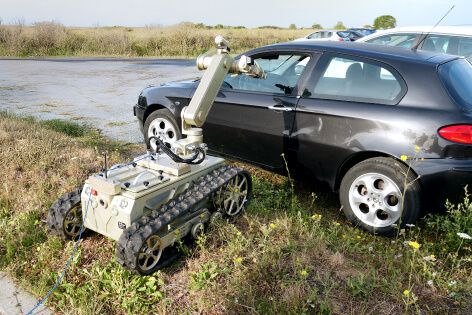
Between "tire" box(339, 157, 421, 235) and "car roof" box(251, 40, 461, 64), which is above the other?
"car roof" box(251, 40, 461, 64)

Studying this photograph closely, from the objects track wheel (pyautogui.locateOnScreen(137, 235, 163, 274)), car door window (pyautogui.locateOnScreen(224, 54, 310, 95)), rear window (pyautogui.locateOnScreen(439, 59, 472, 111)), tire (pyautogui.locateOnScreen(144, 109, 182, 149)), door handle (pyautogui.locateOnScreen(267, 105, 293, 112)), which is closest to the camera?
track wheel (pyautogui.locateOnScreen(137, 235, 163, 274))

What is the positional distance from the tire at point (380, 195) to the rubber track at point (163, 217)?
113cm

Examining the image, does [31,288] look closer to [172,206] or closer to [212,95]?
[172,206]

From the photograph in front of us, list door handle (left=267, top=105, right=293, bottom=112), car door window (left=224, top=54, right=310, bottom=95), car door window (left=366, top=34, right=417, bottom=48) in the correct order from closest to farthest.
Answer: door handle (left=267, top=105, right=293, bottom=112) < car door window (left=224, top=54, right=310, bottom=95) < car door window (left=366, top=34, right=417, bottom=48)

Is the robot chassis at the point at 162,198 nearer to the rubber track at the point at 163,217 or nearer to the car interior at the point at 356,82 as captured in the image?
the rubber track at the point at 163,217

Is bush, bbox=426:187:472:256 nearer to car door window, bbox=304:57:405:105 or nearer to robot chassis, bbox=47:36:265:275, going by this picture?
car door window, bbox=304:57:405:105

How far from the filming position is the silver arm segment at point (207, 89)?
3240 millimetres

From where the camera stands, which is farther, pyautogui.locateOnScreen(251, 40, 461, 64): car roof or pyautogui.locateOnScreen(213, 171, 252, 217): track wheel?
pyautogui.locateOnScreen(251, 40, 461, 64): car roof

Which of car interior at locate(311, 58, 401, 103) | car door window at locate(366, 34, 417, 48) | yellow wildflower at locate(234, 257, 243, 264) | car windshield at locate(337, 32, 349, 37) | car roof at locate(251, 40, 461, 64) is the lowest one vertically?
yellow wildflower at locate(234, 257, 243, 264)

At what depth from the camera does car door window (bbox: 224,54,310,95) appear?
4254 millimetres

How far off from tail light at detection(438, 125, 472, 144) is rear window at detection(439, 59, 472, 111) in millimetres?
216

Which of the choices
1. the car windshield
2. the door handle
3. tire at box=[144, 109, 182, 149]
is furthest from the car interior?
the car windshield

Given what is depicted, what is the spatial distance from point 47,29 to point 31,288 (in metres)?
24.4

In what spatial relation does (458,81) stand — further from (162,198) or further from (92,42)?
(92,42)
